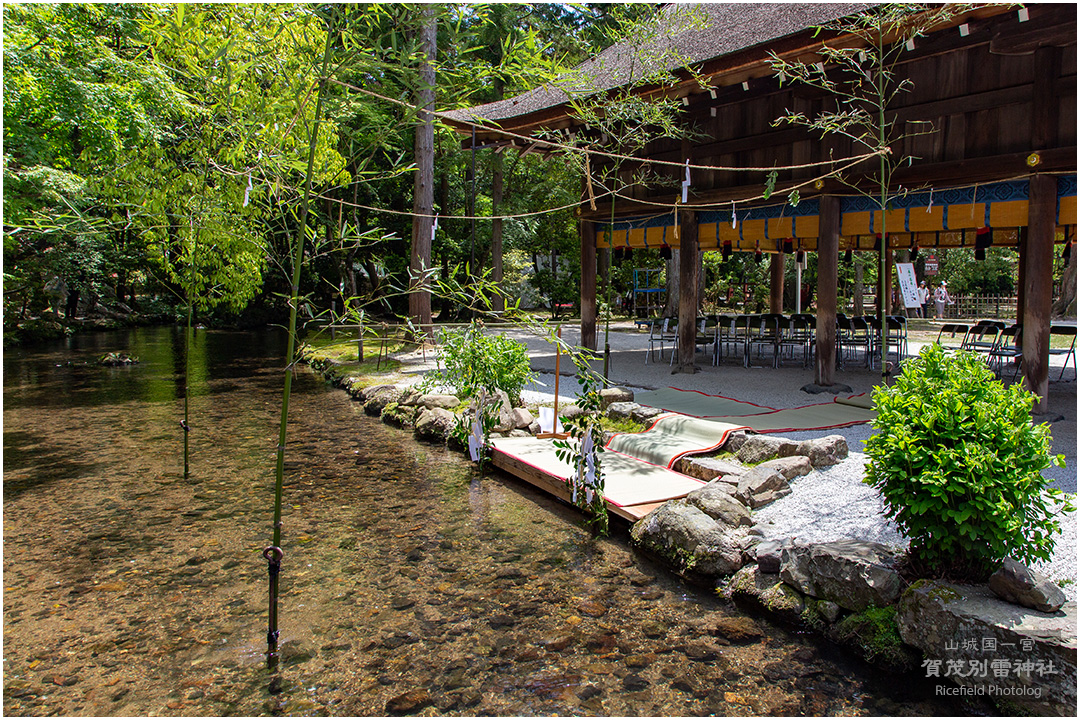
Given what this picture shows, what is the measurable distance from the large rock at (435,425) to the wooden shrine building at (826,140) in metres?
2.91

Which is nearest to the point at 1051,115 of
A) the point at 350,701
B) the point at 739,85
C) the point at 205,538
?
the point at 739,85

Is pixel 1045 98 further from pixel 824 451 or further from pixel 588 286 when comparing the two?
pixel 588 286

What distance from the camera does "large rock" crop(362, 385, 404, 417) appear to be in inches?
342

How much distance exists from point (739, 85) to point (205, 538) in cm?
801

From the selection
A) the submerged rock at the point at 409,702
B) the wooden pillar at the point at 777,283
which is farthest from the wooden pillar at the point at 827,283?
the submerged rock at the point at 409,702

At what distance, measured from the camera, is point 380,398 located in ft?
29.0

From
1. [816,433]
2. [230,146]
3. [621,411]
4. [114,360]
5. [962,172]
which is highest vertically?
[962,172]

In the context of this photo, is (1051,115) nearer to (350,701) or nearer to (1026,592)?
(1026,592)

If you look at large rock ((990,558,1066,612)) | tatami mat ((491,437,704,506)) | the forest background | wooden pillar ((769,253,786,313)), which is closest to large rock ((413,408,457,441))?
tatami mat ((491,437,704,506))

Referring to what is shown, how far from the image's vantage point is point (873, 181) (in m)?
7.45

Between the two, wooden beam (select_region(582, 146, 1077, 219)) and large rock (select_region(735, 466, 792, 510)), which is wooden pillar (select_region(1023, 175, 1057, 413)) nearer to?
wooden beam (select_region(582, 146, 1077, 219))

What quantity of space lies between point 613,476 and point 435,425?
2.73 metres

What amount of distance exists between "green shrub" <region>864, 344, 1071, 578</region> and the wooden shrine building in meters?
2.47

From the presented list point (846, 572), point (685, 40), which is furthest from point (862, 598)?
point (685, 40)
